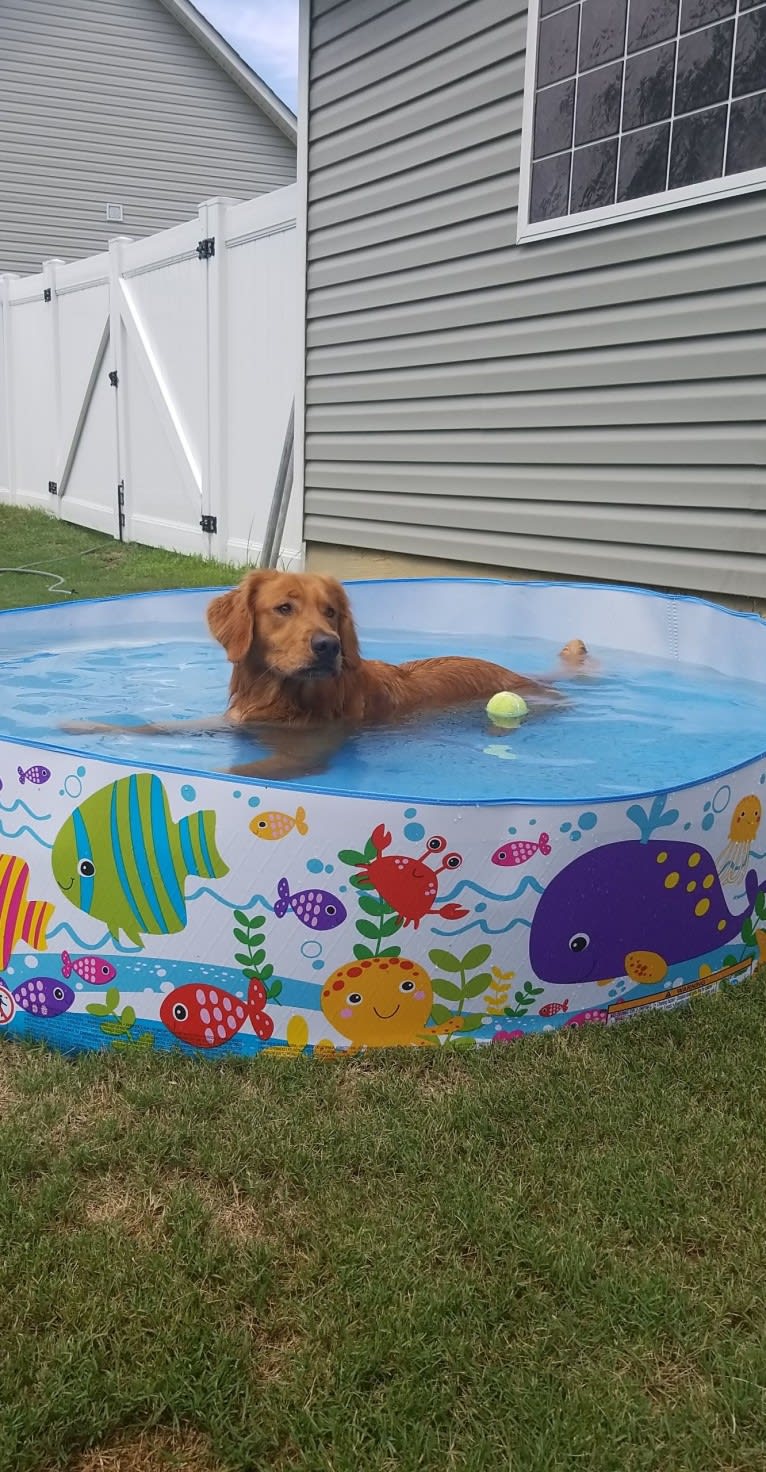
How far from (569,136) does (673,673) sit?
316cm

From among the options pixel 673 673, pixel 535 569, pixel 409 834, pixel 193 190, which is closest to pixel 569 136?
pixel 535 569

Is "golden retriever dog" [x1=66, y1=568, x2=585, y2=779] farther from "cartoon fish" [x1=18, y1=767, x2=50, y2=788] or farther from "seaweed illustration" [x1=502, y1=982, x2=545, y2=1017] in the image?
"seaweed illustration" [x1=502, y1=982, x2=545, y2=1017]

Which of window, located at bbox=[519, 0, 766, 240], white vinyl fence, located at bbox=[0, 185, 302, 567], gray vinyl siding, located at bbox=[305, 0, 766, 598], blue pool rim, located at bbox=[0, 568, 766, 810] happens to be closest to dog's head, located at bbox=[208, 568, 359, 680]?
blue pool rim, located at bbox=[0, 568, 766, 810]

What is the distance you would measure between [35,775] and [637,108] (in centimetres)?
514

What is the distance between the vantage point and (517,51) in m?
6.67

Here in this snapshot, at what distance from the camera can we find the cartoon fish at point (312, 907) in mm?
2539

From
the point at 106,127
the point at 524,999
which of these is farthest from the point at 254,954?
the point at 106,127

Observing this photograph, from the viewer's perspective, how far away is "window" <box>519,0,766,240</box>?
209 inches

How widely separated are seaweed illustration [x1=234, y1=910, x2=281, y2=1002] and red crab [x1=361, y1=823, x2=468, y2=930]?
0.92 feet

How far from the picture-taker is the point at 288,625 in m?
4.02

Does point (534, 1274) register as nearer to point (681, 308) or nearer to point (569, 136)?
point (681, 308)

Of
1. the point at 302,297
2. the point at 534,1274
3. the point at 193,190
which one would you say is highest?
the point at 193,190

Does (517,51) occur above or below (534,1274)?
above

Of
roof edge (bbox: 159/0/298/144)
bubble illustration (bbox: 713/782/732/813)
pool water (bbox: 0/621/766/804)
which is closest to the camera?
bubble illustration (bbox: 713/782/732/813)
